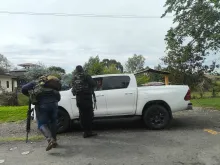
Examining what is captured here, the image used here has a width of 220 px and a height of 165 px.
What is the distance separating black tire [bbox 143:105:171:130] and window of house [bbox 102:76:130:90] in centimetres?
104

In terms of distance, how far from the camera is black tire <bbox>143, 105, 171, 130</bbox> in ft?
25.2

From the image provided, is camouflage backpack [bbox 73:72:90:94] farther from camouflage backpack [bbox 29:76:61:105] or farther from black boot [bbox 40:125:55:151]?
black boot [bbox 40:125:55:151]

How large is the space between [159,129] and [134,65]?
6058 cm

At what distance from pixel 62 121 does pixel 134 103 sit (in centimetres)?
211

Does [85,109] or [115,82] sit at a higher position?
[115,82]

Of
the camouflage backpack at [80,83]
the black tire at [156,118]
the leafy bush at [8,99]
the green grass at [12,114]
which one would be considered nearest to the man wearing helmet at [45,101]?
the camouflage backpack at [80,83]

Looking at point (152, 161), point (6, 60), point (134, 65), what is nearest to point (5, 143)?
point (152, 161)

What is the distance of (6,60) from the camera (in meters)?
85.9

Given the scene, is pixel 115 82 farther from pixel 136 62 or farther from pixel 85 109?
pixel 136 62

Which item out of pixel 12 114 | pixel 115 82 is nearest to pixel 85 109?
pixel 115 82

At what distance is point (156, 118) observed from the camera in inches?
304

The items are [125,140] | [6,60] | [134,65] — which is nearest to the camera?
[125,140]

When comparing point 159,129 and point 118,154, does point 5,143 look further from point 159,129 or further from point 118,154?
point 159,129

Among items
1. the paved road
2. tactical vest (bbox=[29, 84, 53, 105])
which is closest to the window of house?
the paved road
